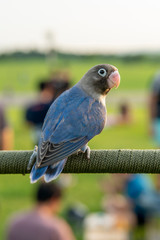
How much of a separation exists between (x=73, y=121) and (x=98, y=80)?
1.13ft

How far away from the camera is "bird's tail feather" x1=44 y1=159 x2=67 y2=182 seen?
2.07 m

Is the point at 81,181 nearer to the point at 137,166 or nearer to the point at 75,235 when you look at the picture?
the point at 75,235

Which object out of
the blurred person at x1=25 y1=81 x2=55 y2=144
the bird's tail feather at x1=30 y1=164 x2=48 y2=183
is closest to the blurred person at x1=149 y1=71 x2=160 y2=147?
the blurred person at x1=25 y1=81 x2=55 y2=144

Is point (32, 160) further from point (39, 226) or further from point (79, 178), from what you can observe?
point (79, 178)

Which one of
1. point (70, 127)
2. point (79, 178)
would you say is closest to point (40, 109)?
point (79, 178)

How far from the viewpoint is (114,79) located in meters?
2.52

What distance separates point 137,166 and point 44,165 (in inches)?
18.1

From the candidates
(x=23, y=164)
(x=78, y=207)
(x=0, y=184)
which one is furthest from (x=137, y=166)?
(x=0, y=184)

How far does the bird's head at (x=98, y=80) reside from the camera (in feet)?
8.42

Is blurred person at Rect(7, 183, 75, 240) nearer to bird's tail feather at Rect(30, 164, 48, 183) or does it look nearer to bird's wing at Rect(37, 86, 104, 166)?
bird's wing at Rect(37, 86, 104, 166)

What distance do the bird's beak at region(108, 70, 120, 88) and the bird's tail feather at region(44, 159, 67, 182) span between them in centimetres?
60

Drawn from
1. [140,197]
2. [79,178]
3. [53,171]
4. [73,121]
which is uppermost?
[73,121]

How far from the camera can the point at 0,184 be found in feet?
27.2

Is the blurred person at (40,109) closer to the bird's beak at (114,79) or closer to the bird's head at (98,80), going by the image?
the bird's head at (98,80)
